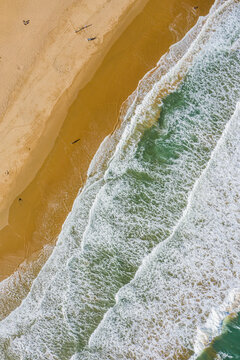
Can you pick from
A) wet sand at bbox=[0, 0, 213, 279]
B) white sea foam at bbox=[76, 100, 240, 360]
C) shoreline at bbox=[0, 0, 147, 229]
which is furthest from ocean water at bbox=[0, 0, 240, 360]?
shoreline at bbox=[0, 0, 147, 229]

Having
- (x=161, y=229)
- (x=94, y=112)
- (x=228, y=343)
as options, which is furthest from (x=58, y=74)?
(x=228, y=343)

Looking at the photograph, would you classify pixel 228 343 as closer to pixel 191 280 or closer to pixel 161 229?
pixel 191 280

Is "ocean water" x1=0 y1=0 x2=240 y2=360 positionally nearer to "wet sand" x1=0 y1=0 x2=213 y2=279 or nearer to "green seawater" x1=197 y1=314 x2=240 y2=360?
"green seawater" x1=197 y1=314 x2=240 y2=360

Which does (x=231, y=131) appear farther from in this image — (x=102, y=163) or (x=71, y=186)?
(x=71, y=186)

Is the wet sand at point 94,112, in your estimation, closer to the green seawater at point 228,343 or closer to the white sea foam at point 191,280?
the white sea foam at point 191,280

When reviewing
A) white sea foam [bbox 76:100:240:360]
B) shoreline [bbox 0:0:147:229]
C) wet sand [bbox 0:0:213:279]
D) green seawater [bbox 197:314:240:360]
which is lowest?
green seawater [bbox 197:314:240:360]
